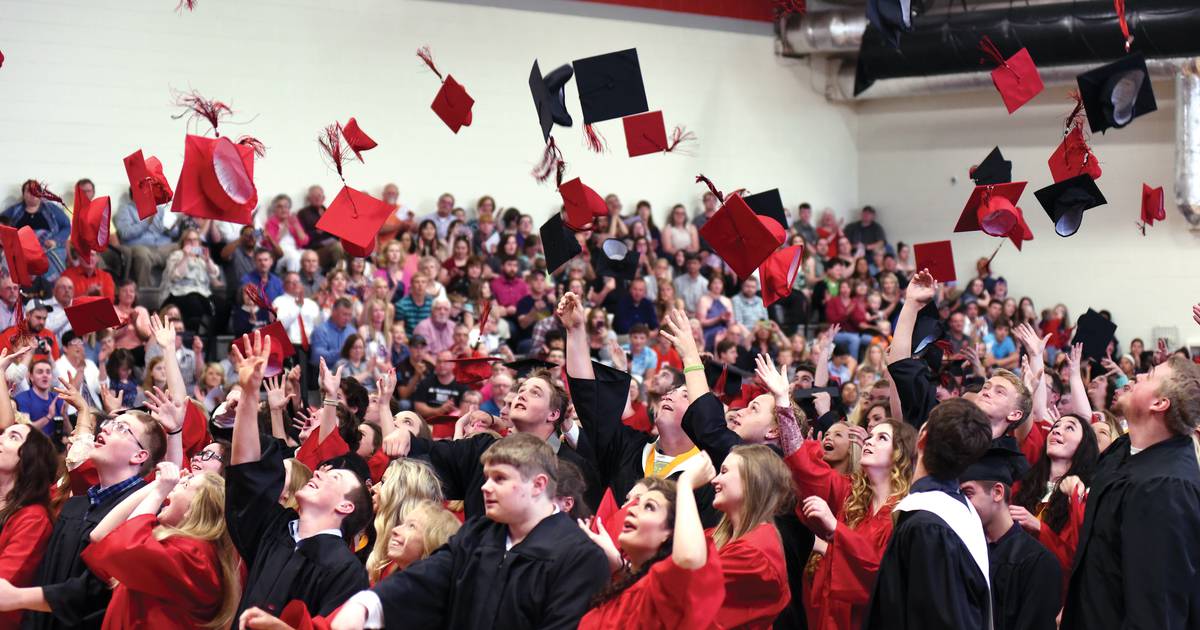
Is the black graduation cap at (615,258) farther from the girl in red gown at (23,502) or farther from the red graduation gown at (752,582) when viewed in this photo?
the red graduation gown at (752,582)

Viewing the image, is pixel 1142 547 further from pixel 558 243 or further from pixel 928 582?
pixel 558 243

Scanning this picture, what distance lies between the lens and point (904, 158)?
1831 cm

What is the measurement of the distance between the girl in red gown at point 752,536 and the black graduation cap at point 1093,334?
13.8 feet

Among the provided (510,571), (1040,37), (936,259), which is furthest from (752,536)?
(1040,37)

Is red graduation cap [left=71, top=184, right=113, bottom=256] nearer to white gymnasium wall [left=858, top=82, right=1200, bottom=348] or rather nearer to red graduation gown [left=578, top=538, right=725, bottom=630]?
red graduation gown [left=578, top=538, right=725, bottom=630]

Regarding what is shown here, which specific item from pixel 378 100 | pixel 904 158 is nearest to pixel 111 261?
pixel 378 100

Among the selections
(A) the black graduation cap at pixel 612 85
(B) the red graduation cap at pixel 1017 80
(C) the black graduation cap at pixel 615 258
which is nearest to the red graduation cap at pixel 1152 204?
(B) the red graduation cap at pixel 1017 80

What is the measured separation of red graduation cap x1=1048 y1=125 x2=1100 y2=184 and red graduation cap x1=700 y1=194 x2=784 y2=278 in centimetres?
164

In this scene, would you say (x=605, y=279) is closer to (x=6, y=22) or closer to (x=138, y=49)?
(x=138, y=49)

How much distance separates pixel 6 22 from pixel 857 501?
403 inches

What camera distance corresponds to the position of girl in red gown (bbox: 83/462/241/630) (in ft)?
13.7

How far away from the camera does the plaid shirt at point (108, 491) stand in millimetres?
4875

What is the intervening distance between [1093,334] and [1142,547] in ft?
13.8

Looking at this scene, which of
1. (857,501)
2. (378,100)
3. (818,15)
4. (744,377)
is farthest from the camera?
(818,15)
